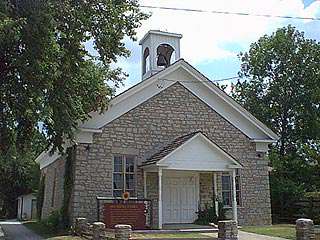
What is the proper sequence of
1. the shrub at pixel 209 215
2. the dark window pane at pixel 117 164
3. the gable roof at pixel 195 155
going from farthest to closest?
the shrub at pixel 209 215, the dark window pane at pixel 117 164, the gable roof at pixel 195 155

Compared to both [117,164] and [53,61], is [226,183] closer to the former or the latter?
[117,164]

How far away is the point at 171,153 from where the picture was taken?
776 inches

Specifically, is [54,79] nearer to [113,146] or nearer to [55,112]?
[55,112]

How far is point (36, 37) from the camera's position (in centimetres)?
1441

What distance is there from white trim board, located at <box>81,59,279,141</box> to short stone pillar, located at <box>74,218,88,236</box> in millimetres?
4308

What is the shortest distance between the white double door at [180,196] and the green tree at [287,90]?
548 inches

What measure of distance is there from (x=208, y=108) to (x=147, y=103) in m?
3.37

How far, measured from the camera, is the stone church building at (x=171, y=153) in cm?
2016

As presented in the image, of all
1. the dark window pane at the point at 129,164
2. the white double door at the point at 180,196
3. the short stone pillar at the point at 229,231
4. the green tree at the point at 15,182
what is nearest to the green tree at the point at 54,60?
the dark window pane at the point at 129,164

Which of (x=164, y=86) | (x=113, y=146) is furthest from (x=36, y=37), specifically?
(x=164, y=86)

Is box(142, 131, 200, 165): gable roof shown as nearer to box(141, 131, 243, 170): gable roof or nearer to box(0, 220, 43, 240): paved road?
box(141, 131, 243, 170): gable roof

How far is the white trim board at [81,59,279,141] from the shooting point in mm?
21094

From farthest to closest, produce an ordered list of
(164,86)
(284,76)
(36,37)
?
(284,76), (164,86), (36,37)

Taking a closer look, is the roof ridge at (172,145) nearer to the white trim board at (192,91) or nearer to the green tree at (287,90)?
the white trim board at (192,91)
